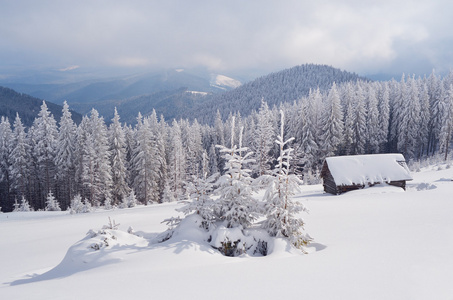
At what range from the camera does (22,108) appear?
543 feet

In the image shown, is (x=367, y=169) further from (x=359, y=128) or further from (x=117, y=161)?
(x=117, y=161)

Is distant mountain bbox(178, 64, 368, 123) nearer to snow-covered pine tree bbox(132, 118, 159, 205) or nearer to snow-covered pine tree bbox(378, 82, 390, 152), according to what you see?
snow-covered pine tree bbox(378, 82, 390, 152)

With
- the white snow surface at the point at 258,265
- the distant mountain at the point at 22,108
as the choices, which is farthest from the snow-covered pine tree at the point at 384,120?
the distant mountain at the point at 22,108

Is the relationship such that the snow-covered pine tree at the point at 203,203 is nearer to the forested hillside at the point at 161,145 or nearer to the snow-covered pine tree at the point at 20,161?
the forested hillside at the point at 161,145

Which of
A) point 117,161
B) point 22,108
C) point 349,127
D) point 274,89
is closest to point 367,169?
point 349,127

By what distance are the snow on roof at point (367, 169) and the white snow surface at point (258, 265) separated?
395 inches

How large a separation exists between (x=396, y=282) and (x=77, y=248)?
9.71 meters

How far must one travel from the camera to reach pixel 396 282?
6.10 meters

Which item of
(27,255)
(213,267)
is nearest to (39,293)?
(213,267)

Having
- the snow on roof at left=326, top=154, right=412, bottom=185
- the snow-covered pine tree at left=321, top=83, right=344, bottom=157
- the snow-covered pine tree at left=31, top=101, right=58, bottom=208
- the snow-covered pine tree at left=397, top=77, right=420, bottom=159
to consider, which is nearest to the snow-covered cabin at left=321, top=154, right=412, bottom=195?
the snow on roof at left=326, top=154, right=412, bottom=185

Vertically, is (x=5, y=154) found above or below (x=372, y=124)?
below

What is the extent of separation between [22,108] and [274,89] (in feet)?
523

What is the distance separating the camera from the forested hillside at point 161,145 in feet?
130

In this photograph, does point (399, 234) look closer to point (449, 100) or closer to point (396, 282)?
point (396, 282)
